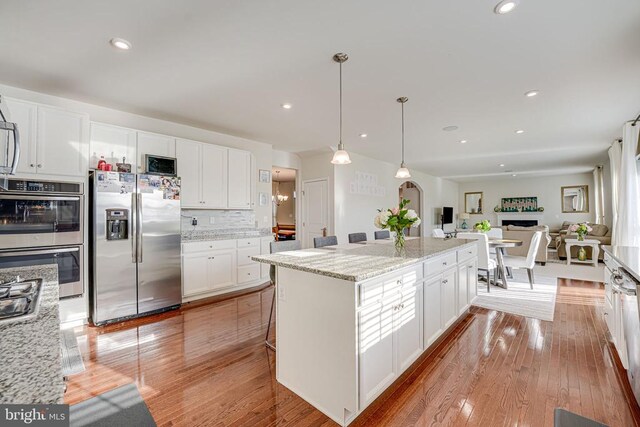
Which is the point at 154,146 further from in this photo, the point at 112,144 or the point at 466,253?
the point at 466,253

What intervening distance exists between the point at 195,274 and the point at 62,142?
2127 millimetres

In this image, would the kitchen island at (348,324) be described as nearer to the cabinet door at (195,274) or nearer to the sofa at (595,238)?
the cabinet door at (195,274)

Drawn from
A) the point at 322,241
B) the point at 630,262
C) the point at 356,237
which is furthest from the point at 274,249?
the point at 630,262

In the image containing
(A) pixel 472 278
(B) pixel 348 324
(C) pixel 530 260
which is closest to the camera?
(B) pixel 348 324

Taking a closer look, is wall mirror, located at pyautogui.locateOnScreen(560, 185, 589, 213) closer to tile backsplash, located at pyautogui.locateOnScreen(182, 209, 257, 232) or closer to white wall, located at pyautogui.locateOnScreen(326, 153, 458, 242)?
white wall, located at pyautogui.locateOnScreen(326, 153, 458, 242)

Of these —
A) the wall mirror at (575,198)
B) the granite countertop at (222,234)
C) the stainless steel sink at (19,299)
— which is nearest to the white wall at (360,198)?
the granite countertop at (222,234)

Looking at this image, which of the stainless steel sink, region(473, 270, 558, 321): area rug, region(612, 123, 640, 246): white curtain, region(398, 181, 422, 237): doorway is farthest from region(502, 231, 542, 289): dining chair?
the stainless steel sink

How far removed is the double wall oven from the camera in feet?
9.16

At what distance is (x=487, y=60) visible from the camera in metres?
2.60

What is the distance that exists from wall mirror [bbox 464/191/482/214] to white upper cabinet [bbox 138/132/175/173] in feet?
38.8

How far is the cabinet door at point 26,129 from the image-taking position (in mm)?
2820

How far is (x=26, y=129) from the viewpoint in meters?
2.88

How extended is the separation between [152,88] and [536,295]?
579cm

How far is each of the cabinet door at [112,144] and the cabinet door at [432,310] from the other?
12.3 feet
